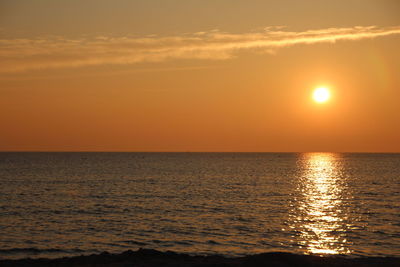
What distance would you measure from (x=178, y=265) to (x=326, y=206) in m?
38.5

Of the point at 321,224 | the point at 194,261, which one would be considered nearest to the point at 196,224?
the point at 321,224

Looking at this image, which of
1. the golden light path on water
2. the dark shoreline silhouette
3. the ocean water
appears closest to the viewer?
the dark shoreline silhouette

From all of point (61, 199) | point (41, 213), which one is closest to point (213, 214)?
point (41, 213)

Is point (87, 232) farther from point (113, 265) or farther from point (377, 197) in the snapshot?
point (377, 197)

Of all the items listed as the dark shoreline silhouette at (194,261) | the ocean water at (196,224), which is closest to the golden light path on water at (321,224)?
the ocean water at (196,224)

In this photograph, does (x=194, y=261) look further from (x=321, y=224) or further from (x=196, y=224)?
(x=321, y=224)

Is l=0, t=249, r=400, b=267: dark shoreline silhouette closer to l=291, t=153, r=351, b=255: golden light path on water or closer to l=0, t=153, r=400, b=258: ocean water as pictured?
l=0, t=153, r=400, b=258: ocean water

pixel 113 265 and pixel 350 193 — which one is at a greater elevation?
pixel 350 193

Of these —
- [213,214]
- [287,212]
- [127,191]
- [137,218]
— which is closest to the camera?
[137,218]

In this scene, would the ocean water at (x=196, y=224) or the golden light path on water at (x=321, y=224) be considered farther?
the golden light path on water at (x=321, y=224)

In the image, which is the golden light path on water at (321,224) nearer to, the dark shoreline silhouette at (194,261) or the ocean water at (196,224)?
the ocean water at (196,224)

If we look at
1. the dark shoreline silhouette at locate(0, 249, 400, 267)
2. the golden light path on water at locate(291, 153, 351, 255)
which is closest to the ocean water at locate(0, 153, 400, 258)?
the golden light path on water at locate(291, 153, 351, 255)

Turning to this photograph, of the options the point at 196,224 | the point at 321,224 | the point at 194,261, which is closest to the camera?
the point at 194,261

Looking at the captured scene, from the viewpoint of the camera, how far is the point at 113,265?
73.5 feet
